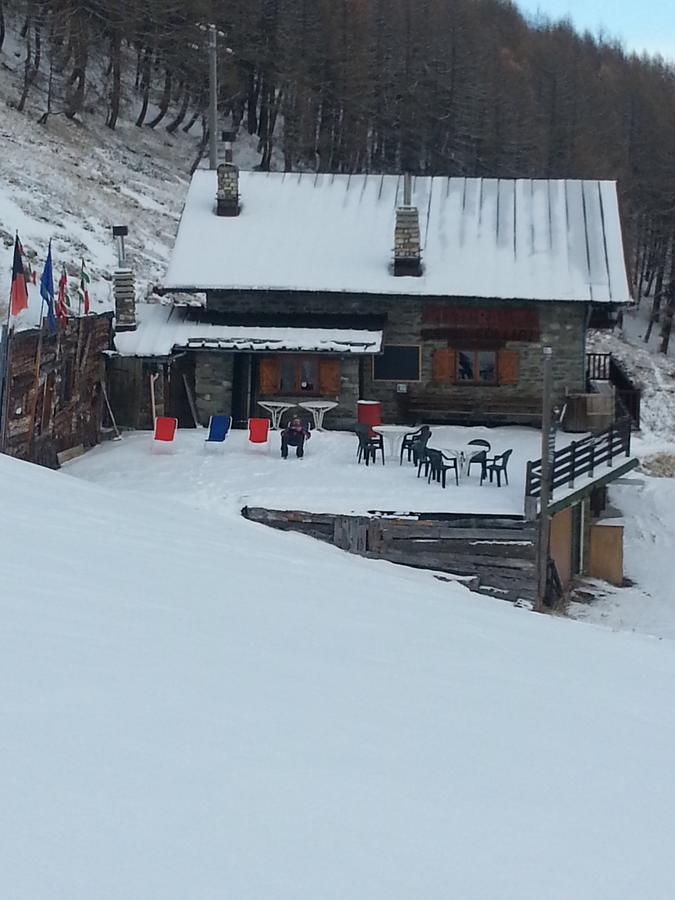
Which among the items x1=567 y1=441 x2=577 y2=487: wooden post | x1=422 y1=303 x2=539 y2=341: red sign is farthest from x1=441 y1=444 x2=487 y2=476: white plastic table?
x1=422 y1=303 x2=539 y2=341: red sign

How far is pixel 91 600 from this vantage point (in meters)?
6.55

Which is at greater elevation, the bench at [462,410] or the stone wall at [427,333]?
the stone wall at [427,333]

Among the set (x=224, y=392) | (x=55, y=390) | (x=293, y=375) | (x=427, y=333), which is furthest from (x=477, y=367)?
(x=55, y=390)

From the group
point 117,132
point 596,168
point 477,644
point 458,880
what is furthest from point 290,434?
point 596,168

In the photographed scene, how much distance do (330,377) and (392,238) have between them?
3.62 m

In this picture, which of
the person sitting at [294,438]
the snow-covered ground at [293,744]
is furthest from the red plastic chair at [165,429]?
the snow-covered ground at [293,744]

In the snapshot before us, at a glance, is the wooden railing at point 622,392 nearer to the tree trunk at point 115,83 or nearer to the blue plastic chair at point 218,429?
the blue plastic chair at point 218,429

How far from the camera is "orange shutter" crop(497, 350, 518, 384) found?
22.9m

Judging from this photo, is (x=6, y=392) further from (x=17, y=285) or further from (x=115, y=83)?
(x=115, y=83)

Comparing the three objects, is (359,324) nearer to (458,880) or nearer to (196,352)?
(196,352)

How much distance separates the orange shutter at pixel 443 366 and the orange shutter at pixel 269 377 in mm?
3097

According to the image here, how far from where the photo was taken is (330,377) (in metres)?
22.0

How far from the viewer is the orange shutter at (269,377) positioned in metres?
22.2

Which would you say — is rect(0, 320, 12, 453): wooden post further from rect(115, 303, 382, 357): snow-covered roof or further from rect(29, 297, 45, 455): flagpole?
rect(115, 303, 382, 357): snow-covered roof
